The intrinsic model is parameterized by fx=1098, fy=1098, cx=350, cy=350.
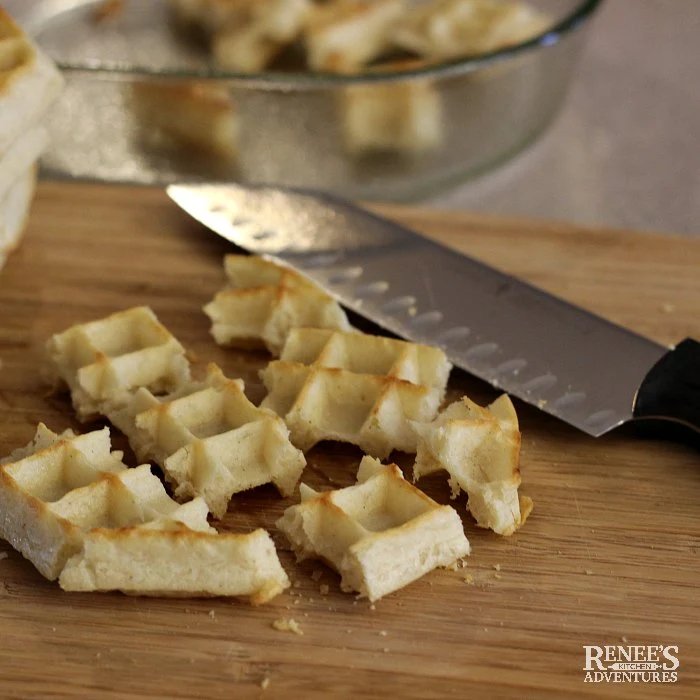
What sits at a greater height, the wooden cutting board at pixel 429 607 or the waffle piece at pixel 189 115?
the waffle piece at pixel 189 115

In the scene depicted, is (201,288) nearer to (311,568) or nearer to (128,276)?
(128,276)

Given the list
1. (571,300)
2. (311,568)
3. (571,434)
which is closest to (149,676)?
(311,568)

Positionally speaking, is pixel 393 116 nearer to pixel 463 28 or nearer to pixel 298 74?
pixel 298 74

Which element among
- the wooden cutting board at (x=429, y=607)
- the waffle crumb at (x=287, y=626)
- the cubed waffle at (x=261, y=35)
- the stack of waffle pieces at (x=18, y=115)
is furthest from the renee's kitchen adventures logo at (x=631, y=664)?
the cubed waffle at (x=261, y=35)

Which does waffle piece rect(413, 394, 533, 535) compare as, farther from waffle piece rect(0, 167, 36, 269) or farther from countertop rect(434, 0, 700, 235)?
countertop rect(434, 0, 700, 235)

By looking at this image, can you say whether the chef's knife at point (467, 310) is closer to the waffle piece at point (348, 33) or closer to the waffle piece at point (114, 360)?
the waffle piece at point (114, 360)

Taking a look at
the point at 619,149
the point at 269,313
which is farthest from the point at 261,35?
the point at 269,313

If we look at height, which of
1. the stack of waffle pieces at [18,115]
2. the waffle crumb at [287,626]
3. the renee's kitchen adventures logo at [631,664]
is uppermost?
the stack of waffle pieces at [18,115]
